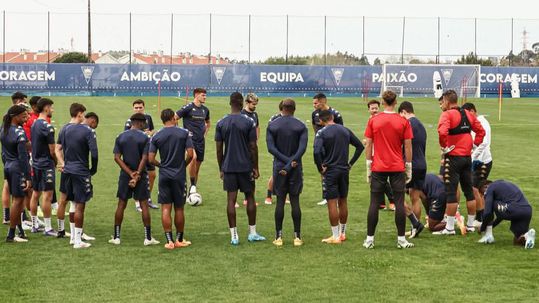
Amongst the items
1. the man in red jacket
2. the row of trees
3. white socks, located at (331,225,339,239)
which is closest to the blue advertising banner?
the row of trees

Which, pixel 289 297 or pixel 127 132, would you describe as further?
pixel 127 132

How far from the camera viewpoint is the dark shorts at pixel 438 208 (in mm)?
11867

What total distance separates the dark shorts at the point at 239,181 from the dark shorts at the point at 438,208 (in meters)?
2.76

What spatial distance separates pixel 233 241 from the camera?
1109cm

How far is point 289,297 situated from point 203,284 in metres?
1.08

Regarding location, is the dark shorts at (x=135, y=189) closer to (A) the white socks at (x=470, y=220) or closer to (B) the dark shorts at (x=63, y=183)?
(B) the dark shorts at (x=63, y=183)

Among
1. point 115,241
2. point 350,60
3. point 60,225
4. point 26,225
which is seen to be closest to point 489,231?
point 115,241

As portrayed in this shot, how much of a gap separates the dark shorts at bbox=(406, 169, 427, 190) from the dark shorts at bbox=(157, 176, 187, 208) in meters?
3.39

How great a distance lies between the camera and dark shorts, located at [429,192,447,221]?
38.9ft

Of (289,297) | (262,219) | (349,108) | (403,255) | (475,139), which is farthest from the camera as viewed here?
(349,108)

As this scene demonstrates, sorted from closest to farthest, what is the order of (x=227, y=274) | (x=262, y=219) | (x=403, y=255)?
(x=227, y=274), (x=403, y=255), (x=262, y=219)

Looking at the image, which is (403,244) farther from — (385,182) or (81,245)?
(81,245)

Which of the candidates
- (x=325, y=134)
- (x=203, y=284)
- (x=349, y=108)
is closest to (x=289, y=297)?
(x=203, y=284)

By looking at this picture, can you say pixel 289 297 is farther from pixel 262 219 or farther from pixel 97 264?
pixel 262 219
